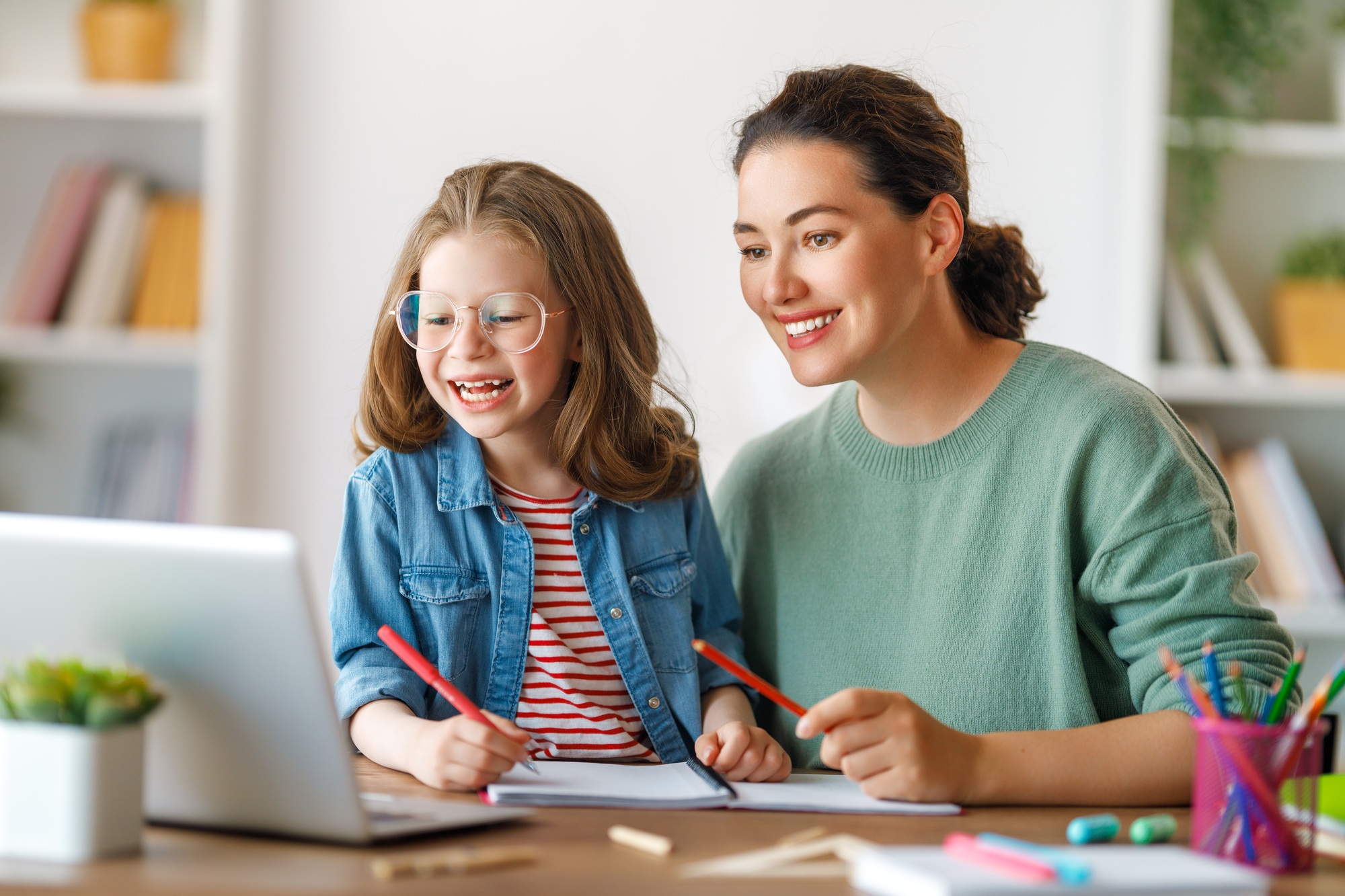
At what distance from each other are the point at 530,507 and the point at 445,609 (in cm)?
18

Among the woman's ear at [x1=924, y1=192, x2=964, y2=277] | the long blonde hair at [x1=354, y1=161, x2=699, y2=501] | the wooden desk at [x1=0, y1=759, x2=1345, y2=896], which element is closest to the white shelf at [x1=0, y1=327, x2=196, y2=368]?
the long blonde hair at [x1=354, y1=161, x2=699, y2=501]

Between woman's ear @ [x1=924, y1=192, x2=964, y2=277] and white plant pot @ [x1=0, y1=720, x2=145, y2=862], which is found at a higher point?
woman's ear @ [x1=924, y1=192, x2=964, y2=277]

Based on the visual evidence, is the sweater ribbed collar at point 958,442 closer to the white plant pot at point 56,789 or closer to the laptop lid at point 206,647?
the laptop lid at point 206,647

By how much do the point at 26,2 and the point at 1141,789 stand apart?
9.13 ft

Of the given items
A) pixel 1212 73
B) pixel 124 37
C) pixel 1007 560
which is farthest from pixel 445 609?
pixel 1212 73

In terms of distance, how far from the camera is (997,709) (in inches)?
54.4

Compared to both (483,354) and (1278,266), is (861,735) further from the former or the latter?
(1278,266)

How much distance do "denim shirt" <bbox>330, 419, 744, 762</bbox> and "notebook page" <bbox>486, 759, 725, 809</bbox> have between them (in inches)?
7.6

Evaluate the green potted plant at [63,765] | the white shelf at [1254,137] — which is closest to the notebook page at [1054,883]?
the green potted plant at [63,765]

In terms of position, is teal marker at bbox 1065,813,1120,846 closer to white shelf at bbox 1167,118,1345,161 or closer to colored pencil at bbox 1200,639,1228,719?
colored pencil at bbox 1200,639,1228,719

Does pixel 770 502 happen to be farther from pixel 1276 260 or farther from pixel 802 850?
pixel 1276 260

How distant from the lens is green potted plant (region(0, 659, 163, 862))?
2.59ft

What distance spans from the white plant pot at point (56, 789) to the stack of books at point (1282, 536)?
232cm

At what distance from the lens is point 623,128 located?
283cm
